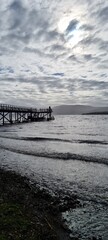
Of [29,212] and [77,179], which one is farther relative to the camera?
[77,179]

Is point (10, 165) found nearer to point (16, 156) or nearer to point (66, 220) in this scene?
point (16, 156)

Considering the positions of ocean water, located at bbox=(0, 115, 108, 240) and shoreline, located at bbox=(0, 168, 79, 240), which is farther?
ocean water, located at bbox=(0, 115, 108, 240)

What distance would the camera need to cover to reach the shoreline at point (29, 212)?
771cm

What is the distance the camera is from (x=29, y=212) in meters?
9.71

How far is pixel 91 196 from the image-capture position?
12.4m

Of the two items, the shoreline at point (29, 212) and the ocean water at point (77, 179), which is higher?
the shoreline at point (29, 212)

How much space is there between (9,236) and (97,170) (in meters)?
11.8

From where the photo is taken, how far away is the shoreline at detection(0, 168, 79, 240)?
25.3ft

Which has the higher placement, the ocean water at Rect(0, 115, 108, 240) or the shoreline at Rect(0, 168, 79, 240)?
the shoreline at Rect(0, 168, 79, 240)

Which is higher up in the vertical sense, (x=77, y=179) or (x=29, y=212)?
(x=29, y=212)

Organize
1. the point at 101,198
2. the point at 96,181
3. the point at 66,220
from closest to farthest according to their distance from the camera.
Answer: the point at 66,220, the point at 101,198, the point at 96,181

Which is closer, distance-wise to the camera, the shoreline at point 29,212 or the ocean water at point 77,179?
the shoreline at point 29,212

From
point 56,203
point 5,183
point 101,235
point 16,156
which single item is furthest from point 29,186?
point 16,156

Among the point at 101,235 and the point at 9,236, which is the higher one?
the point at 9,236
